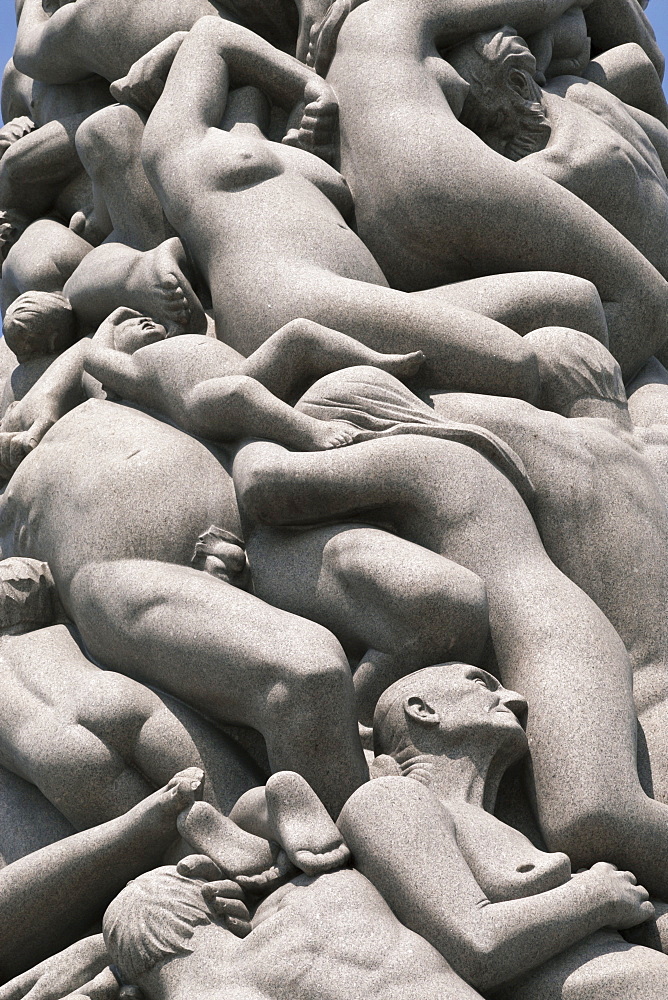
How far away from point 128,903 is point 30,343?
4157mm

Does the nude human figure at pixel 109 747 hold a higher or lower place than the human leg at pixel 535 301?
lower

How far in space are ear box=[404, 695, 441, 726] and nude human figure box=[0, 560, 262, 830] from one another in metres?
0.82

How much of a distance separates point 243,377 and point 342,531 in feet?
3.07

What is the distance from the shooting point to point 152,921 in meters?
5.36

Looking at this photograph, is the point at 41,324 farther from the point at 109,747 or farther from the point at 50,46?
the point at 109,747

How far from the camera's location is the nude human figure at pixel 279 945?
5.00 metres

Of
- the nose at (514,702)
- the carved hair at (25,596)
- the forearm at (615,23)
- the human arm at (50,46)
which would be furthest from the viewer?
the forearm at (615,23)

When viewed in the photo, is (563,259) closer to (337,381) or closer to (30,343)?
(337,381)

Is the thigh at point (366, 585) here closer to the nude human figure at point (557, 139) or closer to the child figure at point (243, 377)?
the child figure at point (243, 377)

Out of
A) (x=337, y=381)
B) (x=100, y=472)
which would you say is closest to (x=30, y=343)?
(x=100, y=472)

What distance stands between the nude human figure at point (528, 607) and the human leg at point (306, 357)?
46 cm

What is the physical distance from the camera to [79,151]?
29.7ft

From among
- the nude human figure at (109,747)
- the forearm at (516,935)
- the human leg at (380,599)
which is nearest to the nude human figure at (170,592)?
the nude human figure at (109,747)

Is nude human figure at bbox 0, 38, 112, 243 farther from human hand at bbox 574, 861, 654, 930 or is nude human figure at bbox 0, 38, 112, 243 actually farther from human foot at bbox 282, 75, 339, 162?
human hand at bbox 574, 861, 654, 930
